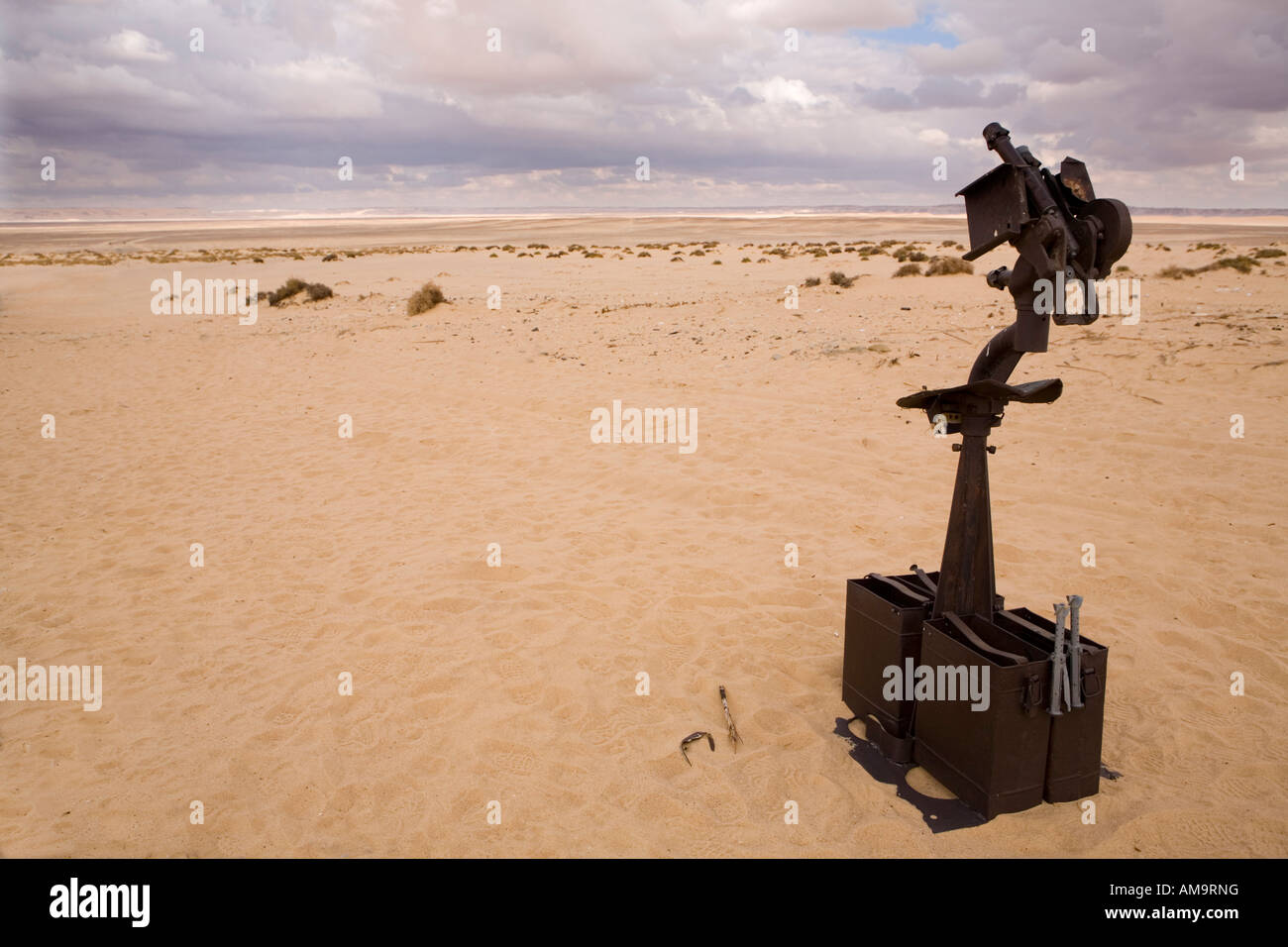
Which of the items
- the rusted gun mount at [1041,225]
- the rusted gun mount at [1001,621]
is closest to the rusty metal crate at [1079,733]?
the rusted gun mount at [1001,621]

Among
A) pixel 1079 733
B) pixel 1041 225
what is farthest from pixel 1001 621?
pixel 1041 225

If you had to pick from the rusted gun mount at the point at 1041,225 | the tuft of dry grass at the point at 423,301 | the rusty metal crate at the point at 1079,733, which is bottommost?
the rusty metal crate at the point at 1079,733

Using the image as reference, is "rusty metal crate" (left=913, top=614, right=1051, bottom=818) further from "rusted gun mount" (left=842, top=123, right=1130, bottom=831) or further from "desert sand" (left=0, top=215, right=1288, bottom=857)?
"desert sand" (left=0, top=215, right=1288, bottom=857)

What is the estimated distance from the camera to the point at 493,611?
519 cm

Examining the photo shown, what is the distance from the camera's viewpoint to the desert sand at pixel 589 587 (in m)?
3.38

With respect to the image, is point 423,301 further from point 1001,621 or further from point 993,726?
point 993,726

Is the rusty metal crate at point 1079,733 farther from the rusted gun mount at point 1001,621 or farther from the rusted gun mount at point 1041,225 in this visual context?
the rusted gun mount at point 1041,225

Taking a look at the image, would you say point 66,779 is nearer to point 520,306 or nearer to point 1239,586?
point 1239,586

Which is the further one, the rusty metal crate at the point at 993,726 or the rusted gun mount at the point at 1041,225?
the rusty metal crate at the point at 993,726

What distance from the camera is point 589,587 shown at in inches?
217

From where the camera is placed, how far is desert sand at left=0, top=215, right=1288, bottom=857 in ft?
11.1

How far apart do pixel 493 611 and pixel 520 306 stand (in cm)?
1524
